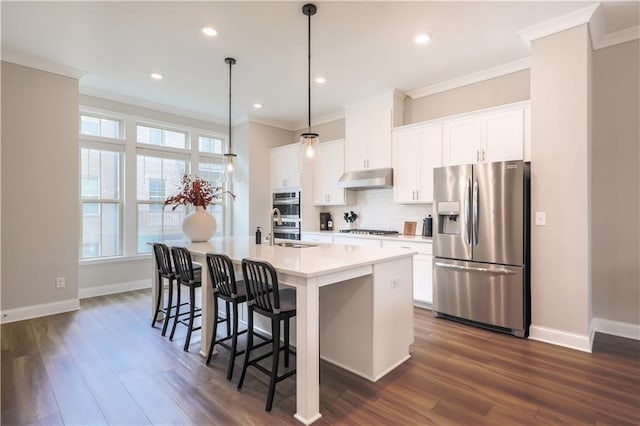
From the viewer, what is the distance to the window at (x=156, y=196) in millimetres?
5289

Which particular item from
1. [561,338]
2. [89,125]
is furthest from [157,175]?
[561,338]

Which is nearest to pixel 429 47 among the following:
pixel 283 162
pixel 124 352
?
pixel 283 162

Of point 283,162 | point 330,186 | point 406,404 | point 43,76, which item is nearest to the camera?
point 406,404

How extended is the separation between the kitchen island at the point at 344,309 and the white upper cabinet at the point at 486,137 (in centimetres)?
181

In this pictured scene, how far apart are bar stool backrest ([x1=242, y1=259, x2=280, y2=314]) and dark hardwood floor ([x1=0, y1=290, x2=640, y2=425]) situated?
63cm

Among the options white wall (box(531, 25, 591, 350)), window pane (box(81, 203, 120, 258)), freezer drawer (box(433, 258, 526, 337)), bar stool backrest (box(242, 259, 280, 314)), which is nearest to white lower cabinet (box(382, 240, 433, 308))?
freezer drawer (box(433, 258, 526, 337))

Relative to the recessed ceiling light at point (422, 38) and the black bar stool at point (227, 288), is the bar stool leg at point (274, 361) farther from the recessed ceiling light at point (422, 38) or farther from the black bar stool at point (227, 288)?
the recessed ceiling light at point (422, 38)

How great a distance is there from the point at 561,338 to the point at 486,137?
7.19 feet

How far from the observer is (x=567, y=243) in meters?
3.01

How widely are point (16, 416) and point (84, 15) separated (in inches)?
125

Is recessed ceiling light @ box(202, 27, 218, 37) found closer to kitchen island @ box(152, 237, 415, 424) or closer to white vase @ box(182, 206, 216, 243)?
white vase @ box(182, 206, 216, 243)

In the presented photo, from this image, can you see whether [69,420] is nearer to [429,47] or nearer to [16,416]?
[16,416]

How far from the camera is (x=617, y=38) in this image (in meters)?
3.25

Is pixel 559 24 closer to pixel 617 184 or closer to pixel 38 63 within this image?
pixel 617 184
